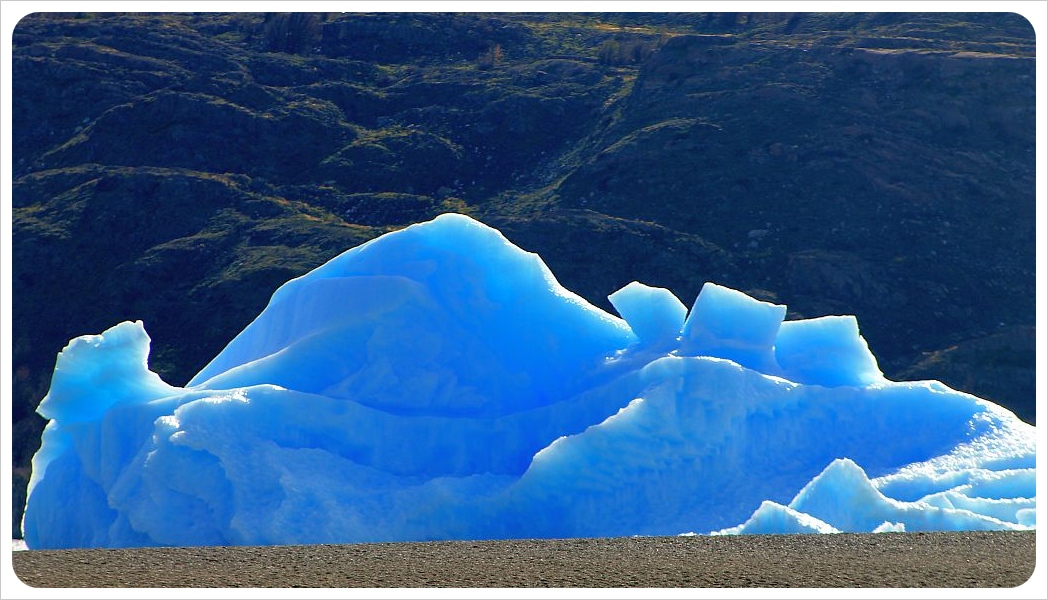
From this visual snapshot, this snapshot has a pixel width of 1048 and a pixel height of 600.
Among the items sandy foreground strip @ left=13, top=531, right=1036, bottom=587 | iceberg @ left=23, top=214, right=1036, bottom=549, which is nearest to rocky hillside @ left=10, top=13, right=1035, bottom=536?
iceberg @ left=23, top=214, right=1036, bottom=549

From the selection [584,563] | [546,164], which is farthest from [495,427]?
[546,164]

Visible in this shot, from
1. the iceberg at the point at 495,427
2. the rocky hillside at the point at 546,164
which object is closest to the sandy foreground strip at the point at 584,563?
the iceberg at the point at 495,427

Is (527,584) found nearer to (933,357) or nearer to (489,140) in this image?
(933,357)

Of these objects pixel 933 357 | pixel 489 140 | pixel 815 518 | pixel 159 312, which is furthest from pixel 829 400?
pixel 489 140

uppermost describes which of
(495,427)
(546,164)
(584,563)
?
(584,563)

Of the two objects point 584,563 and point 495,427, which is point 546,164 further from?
point 584,563

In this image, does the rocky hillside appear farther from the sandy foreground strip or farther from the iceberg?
the sandy foreground strip
